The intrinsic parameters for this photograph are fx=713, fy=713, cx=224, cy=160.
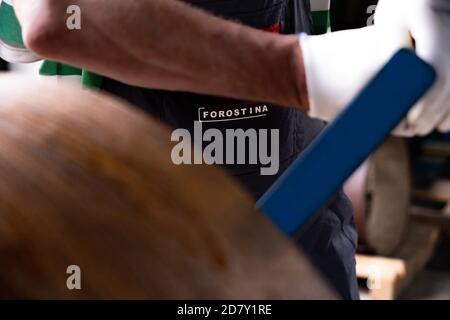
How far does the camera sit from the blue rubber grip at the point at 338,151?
1.90 ft

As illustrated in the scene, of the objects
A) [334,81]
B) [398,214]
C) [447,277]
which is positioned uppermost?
[334,81]

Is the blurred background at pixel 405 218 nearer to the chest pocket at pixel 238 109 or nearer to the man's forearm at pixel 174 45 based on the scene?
the chest pocket at pixel 238 109

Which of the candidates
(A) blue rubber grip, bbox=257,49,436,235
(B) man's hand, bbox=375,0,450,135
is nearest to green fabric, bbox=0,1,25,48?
(B) man's hand, bbox=375,0,450,135

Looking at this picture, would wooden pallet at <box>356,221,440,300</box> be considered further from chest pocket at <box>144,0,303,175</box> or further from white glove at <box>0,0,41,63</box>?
white glove at <box>0,0,41,63</box>

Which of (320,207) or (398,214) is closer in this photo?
(320,207)

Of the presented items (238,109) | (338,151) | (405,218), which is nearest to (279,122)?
(238,109)

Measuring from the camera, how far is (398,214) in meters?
3.33

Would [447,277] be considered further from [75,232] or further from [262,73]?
[75,232]

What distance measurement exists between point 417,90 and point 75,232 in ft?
1.37

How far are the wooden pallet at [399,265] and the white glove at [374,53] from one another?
1.69 m

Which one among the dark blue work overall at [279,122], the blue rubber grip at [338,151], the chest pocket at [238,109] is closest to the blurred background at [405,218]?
the dark blue work overall at [279,122]

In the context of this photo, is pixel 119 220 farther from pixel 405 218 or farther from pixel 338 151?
pixel 405 218

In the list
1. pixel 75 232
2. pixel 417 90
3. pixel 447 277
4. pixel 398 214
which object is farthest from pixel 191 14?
pixel 447 277

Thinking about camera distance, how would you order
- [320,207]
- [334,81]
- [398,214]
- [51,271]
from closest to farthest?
[51,271] → [320,207] → [334,81] → [398,214]
